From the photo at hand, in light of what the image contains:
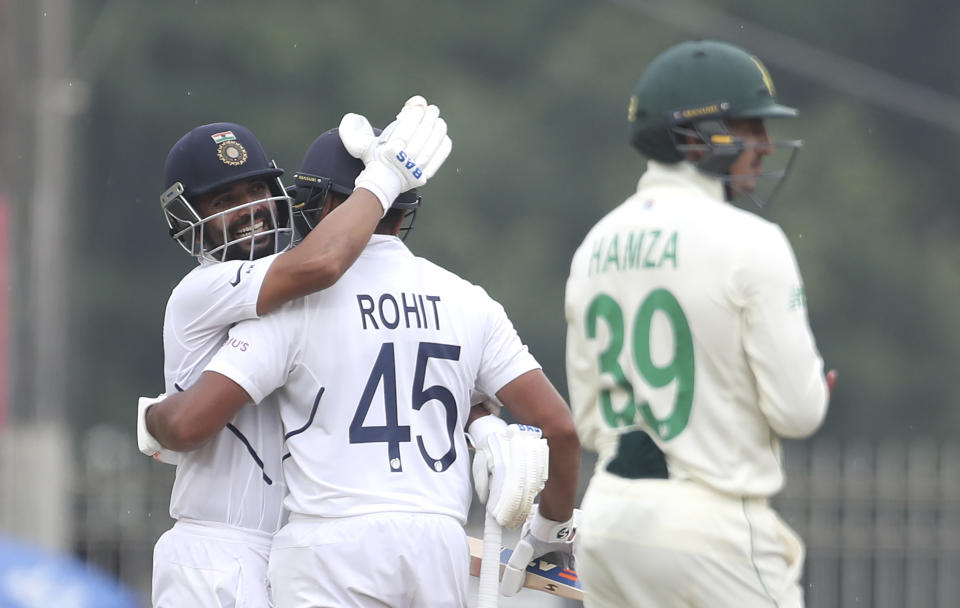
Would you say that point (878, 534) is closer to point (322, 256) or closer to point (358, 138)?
point (358, 138)

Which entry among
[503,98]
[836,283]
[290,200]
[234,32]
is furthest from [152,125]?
[290,200]

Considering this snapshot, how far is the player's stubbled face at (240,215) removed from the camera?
15.7ft

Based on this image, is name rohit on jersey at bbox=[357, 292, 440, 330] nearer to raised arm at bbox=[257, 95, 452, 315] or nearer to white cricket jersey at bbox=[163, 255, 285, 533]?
raised arm at bbox=[257, 95, 452, 315]

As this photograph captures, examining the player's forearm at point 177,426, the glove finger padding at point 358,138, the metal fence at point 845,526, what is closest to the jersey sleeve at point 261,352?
the player's forearm at point 177,426

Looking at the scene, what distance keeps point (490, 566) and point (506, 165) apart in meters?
20.3

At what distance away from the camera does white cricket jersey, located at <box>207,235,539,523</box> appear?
14.5 feet

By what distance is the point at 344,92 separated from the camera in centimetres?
2503

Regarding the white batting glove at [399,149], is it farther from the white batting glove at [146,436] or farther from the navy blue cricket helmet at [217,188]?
the white batting glove at [146,436]

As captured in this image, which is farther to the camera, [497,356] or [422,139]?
[497,356]

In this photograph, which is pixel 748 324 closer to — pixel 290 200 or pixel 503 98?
pixel 290 200

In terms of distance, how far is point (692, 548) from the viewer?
3.69 m

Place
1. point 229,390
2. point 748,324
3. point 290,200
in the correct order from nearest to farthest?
point 748,324
point 229,390
point 290,200

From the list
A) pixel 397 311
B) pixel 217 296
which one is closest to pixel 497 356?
pixel 397 311

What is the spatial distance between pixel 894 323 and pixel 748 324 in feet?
72.2
